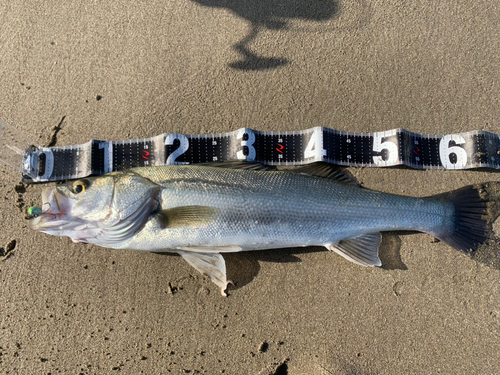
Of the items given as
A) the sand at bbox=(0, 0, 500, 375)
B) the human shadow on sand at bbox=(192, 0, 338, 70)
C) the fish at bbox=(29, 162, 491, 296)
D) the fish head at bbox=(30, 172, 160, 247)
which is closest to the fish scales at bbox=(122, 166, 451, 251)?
the fish at bbox=(29, 162, 491, 296)

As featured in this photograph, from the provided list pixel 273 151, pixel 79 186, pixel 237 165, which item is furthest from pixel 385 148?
pixel 79 186

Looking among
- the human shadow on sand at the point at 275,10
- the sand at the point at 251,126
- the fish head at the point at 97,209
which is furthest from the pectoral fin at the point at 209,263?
the human shadow on sand at the point at 275,10

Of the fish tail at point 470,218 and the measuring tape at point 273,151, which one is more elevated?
the measuring tape at point 273,151

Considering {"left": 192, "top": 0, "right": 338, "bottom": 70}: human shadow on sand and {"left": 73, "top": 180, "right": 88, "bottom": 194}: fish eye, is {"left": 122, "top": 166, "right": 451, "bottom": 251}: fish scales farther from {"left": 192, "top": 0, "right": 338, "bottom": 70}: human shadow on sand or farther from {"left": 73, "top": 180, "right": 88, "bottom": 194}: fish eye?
{"left": 192, "top": 0, "right": 338, "bottom": 70}: human shadow on sand

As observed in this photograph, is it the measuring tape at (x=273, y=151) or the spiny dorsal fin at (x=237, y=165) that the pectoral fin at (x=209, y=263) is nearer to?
the spiny dorsal fin at (x=237, y=165)

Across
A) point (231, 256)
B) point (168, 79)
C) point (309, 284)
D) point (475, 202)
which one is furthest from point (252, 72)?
point (475, 202)

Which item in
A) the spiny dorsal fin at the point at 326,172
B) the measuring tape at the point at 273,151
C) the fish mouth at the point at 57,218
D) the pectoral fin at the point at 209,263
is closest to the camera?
the fish mouth at the point at 57,218

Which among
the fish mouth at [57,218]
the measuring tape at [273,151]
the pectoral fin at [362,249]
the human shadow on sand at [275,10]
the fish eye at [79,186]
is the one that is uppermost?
the human shadow on sand at [275,10]

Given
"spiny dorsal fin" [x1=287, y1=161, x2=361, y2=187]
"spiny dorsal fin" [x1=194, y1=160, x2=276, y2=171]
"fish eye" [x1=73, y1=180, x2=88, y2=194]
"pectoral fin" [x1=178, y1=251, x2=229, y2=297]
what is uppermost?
"spiny dorsal fin" [x1=194, y1=160, x2=276, y2=171]
